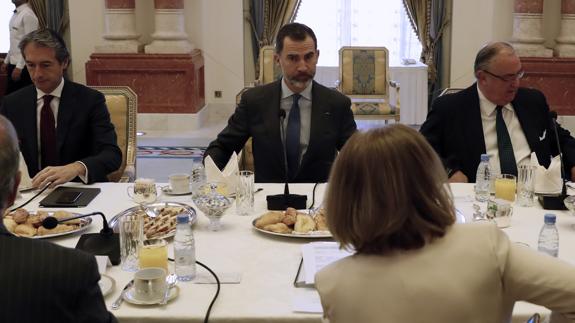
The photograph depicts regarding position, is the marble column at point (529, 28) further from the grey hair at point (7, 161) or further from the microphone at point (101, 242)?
the grey hair at point (7, 161)

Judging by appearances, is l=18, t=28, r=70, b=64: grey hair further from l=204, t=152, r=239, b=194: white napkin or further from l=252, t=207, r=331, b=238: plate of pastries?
l=252, t=207, r=331, b=238: plate of pastries

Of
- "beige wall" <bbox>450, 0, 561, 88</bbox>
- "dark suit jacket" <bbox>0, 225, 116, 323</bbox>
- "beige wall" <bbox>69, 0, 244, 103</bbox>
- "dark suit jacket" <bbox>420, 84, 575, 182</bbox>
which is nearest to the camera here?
"dark suit jacket" <bbox>0, 225, 116, 323</bbox>

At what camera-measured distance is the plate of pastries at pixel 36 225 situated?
101 inches

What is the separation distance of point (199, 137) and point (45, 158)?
4558 mm

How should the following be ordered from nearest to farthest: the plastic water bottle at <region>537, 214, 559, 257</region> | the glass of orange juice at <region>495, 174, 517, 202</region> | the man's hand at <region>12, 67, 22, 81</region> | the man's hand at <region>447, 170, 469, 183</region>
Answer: the plastic water bottle at <region>537, 214, 559, 257</region>
the glass of orange juice at <region>495, 174, 517, 202</region>
the man's hand at <region>447, 170, 469, 183</region>
the man's hand at <region>12, 67, 22, 81</region>

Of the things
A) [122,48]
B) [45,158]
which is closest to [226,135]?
[45,158]

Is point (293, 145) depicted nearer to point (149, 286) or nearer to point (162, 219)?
point (162, 219)

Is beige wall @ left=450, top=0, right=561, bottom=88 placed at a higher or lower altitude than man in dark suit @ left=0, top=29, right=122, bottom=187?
higher

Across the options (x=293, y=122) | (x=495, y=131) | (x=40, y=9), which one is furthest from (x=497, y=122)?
(x=40, y=9)

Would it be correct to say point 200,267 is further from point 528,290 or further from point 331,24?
point 331,24

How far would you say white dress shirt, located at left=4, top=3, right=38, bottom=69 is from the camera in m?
8.62

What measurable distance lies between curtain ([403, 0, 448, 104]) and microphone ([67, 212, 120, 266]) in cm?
699

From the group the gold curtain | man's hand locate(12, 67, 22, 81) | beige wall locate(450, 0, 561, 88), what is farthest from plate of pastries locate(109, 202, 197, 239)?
the gold curtain

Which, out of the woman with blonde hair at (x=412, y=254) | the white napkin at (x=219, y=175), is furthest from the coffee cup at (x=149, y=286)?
the white napkin at (x=219, y=175)
